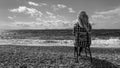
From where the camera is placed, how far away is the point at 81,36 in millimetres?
7816

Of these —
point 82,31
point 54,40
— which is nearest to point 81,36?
point 82,31

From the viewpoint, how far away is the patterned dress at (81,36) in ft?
25.3

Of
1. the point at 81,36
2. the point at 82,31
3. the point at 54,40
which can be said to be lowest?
the point at 54,40

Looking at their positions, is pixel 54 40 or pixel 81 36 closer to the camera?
pixel 81 36

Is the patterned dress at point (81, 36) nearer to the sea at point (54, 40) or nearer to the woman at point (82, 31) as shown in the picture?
the woman at point (82, 31)

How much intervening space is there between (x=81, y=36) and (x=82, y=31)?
0.29 metres

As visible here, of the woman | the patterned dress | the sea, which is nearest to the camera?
the woman

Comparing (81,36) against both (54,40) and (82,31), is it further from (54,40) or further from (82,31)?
(54,40)

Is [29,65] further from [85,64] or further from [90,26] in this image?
[90,26]

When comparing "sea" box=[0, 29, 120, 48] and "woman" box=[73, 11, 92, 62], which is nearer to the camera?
"woman" box=[73, 11, 92, 62]

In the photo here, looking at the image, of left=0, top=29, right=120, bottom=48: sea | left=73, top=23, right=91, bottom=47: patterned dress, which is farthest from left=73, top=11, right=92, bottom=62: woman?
left=0, top=29, right=120, bottom=48: sea

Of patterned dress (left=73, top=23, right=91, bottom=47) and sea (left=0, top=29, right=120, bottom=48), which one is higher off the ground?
patterned dress (left=73, top=23, right=91, bottom=47)

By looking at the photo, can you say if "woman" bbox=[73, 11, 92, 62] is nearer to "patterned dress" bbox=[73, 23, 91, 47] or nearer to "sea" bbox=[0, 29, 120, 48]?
"patterned dress" bbox=[73, 23, 91, 47]

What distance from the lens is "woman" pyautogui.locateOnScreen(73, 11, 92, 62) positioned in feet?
24.4
